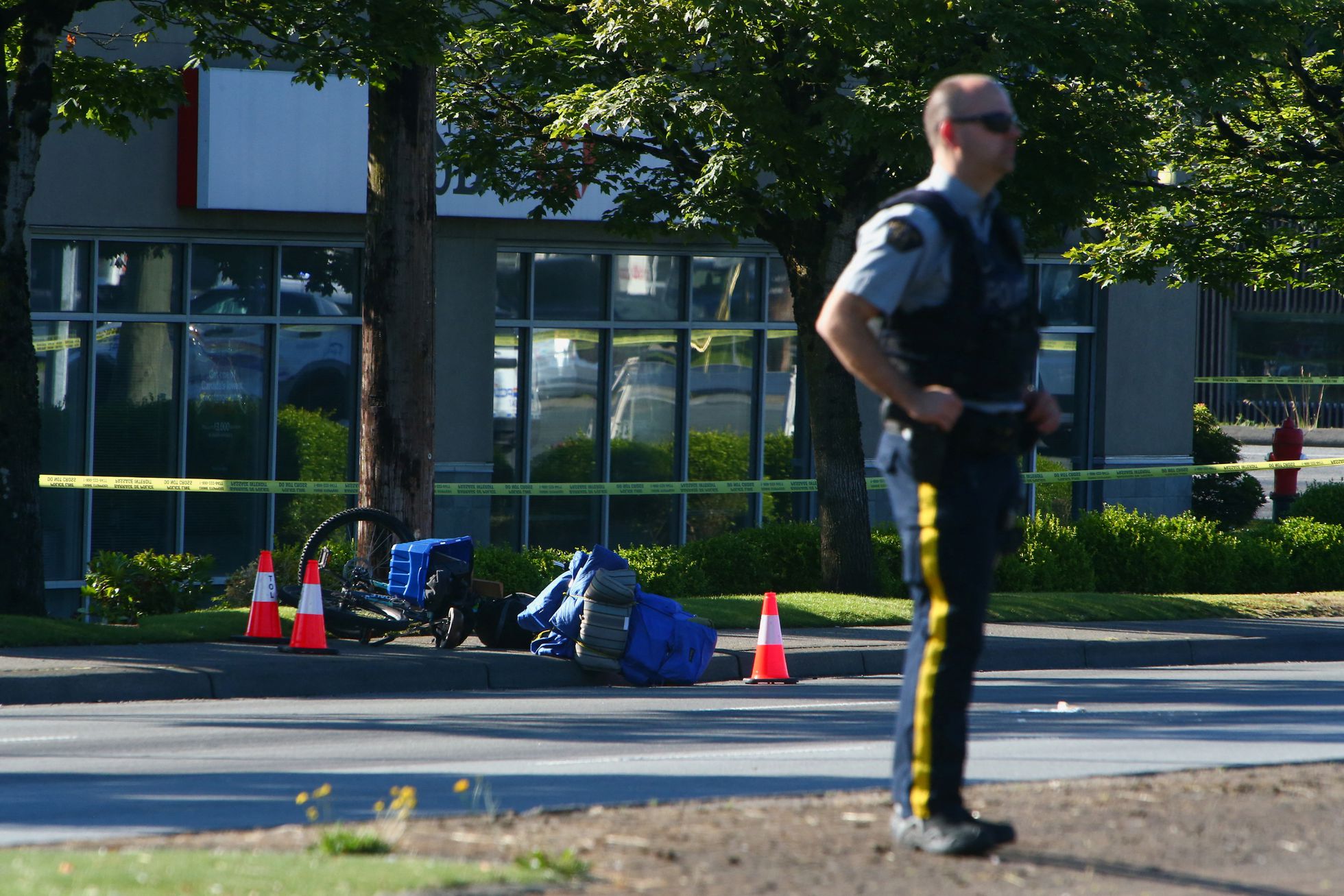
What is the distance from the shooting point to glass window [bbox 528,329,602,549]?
62.9ft

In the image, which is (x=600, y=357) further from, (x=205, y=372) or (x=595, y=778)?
(x=595, y=778)

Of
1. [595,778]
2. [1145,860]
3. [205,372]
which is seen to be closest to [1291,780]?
[1145,860]

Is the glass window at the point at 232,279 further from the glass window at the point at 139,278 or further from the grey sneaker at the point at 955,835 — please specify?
the grey sneaker at the point at 955,835

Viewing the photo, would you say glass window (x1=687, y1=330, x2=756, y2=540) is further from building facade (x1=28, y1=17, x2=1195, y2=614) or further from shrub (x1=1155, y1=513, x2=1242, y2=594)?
shrub (x1=1155, y1=513, x2=1242, y2=594)

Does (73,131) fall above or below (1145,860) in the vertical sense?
above

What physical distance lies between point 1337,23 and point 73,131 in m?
12.2

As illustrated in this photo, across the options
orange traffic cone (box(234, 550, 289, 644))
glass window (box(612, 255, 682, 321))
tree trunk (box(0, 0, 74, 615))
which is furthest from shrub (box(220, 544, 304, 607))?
glass window (box(612, 255, 682, 321))

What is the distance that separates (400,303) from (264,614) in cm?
257

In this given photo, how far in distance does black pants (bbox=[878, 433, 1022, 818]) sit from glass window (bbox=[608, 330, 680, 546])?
49.5ft

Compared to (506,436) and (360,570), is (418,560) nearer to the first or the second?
(360,570)

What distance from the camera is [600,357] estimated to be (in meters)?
19.4

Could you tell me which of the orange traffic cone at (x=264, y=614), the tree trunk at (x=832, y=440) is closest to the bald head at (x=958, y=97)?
the orange traffic cone at (x=264, y=614)

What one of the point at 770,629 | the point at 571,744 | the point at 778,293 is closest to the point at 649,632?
the point at 770,629

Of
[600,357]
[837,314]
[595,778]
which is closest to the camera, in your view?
[837,314]
